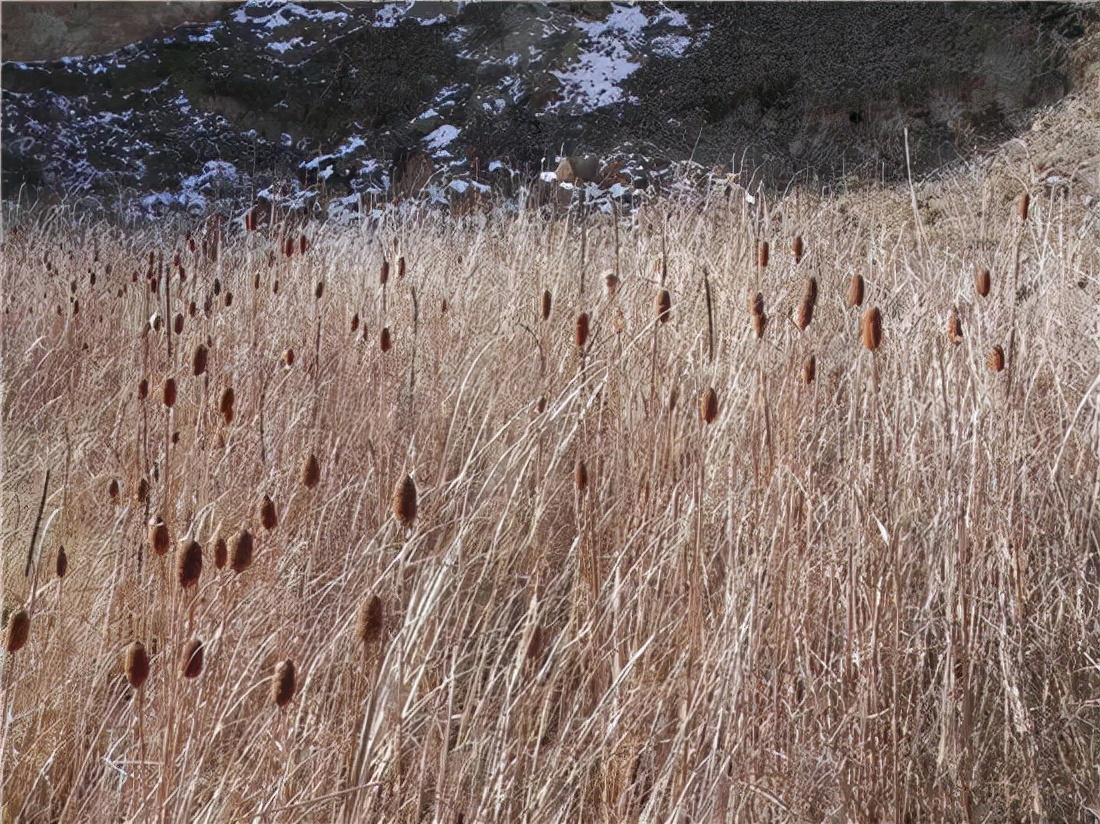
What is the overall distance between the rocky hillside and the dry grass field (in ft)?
24.1

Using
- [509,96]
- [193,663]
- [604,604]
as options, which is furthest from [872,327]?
[509,96]

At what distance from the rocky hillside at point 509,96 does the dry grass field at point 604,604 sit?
24.1 feet

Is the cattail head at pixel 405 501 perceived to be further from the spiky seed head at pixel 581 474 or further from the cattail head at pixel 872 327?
the cattail head at pixel 872 327

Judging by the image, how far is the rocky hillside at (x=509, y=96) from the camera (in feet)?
33.9

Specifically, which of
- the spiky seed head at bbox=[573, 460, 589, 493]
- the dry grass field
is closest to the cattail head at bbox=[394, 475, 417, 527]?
the dry grass field

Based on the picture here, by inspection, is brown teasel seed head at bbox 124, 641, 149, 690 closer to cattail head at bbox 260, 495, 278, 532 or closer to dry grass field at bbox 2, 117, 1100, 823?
dry grass field at bbox 2, 117, 1100, 823

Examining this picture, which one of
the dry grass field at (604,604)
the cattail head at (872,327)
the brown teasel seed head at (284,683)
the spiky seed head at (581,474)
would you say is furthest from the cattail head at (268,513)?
the cattail head at (872,327)

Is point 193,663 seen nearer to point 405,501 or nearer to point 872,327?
point 405,501

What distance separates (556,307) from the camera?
2.46 metres

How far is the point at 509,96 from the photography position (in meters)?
13.1

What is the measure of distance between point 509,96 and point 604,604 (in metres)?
12.7

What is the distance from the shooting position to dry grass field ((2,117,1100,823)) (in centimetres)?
99

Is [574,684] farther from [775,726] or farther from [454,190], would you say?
[454,190]

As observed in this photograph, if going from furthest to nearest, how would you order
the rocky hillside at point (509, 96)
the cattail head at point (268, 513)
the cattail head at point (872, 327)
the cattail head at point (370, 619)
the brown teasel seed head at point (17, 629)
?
the rocky hillside at point (509, 96) < the cattail head at point (872, 327) < the cattail head at point (268, 513) < the brown teasel seed head at point (17, 629) < the cattail head at point (370, 619)
